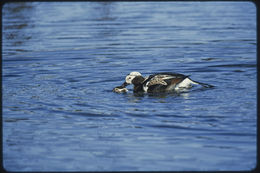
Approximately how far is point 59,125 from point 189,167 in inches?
113

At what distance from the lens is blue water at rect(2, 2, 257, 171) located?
25.2 ft

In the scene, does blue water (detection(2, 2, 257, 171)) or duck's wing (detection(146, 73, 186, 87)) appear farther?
duck's wing (detection(146, 73, 186, 87))

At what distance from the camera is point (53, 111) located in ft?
33.0

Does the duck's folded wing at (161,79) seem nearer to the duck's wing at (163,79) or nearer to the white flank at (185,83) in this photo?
the duck's wing at (163,79)

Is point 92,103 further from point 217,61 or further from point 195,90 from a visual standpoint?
point 217,61

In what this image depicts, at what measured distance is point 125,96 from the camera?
11.4 meters

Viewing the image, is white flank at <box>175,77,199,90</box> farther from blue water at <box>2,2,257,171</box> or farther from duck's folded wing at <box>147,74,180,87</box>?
blue water at <box>2,2,257,171</box>

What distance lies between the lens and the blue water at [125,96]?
25.2 ft

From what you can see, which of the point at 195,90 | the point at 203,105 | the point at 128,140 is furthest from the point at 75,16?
the point at 128,140

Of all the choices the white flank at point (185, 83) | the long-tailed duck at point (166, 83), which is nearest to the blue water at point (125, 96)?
the long-tailed duck at point (166, 83)

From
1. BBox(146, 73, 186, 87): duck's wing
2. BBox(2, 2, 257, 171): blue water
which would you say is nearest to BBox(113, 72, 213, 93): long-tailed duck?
BBox(146, 73, 186, 87): duck's wing

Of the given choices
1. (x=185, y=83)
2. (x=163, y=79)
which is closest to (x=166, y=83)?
(x=163, y=79)

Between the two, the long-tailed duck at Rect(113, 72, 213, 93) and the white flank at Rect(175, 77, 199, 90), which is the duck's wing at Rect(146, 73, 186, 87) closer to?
the long-tailed duck at Rect(113, 72, 213, 93)

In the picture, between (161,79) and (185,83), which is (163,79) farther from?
(185,83)
